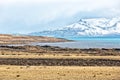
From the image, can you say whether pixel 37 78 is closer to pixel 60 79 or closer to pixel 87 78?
pixel 60 79

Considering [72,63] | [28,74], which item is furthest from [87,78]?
[72,63]

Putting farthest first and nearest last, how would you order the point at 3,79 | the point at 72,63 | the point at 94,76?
1. the point at 72,63
2. the point at 94,76
3. the point at 3,79

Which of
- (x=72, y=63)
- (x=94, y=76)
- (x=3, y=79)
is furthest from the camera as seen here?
(x=72, y=63)

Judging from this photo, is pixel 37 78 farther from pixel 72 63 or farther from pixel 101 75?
pixel 72 63

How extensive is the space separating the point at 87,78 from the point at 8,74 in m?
7.98

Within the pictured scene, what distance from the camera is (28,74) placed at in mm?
38219

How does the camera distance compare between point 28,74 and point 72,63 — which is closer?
point 28,74

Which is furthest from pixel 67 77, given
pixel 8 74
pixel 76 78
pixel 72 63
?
pixel 72 63

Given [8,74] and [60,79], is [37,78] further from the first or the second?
[8,74]

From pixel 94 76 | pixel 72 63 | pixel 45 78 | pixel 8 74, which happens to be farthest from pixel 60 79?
pixel 72 63

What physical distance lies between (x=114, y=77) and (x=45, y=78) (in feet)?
20.6

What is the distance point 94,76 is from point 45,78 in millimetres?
4720

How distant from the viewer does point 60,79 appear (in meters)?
34.2

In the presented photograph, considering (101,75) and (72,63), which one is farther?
(72,63)
